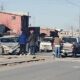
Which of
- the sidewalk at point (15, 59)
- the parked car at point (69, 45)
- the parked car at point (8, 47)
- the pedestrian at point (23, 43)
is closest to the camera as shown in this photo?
the sidewalk at point (15, 59)

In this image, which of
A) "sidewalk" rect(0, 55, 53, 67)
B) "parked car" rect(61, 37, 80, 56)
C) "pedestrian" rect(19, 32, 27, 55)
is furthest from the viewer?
"parked car" rect(61, 37, 80, 56)

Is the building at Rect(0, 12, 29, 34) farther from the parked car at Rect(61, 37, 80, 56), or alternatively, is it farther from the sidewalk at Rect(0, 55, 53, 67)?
the sidewalk at Rect(0, 55, 53, 67)

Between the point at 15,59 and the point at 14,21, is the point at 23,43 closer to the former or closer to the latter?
the point at 15,59

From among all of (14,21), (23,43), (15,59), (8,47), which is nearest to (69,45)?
(23,43)

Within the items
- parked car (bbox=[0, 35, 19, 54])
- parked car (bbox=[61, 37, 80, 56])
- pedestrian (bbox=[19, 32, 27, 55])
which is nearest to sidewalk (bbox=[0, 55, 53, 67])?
pedestrian (bbox=[19, 32, 27, 55])

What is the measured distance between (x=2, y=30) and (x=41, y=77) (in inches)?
1844

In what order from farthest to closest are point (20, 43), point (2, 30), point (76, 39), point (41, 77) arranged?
point (2, 30) → point (76, 39) → point (20, 43) → point (41, 77)

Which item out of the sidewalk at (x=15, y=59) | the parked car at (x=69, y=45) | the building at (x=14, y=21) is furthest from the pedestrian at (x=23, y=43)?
the building at (x=14, y=21)

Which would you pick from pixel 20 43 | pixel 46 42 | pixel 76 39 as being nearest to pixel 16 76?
pixel 20 43

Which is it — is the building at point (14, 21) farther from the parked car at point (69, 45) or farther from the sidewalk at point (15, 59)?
the sidewalk at point (15, 59)

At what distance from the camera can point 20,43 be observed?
115 feet

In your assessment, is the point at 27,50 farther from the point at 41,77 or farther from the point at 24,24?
the point at 24,24

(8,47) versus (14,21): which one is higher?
(14,21)

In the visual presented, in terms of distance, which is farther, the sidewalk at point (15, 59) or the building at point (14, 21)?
the building at point (14, 21)
